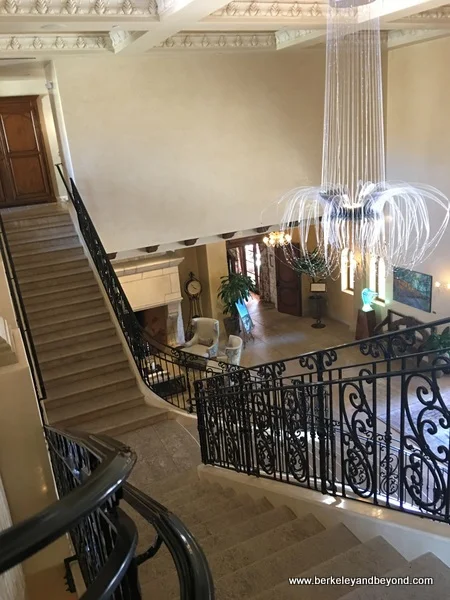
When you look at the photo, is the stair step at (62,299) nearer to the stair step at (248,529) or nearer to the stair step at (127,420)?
the stair step at (127,420)

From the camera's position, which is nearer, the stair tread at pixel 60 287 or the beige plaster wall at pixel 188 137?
the stair tread at pixel 60 287

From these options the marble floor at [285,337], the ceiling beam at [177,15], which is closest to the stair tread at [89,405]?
the ceiling beam at [177,15]

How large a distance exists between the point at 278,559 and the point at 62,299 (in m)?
4.96

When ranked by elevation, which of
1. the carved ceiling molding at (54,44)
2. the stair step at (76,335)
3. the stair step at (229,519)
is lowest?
the stair step at (229,519)

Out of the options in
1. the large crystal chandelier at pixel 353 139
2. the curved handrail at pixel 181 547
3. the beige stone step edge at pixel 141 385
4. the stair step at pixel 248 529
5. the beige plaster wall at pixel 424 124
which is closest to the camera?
the curved handrail at pixel 181 547

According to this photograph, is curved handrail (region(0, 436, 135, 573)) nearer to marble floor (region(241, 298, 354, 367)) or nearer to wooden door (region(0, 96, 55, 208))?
wooden door (region(0, 96, 55, 208))

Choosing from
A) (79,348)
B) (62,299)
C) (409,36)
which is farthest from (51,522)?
(409,36)

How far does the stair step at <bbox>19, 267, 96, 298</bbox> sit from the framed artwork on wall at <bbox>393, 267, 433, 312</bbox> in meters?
6.27

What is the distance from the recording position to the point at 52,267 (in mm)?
7012

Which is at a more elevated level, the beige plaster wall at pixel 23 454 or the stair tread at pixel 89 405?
the beige plaster wall at pixel 23 454

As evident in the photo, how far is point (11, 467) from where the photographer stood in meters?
3.00

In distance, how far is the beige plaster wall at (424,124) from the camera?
842 cm

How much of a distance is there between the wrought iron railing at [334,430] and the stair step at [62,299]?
2.60 meters

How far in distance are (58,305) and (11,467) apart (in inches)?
153
